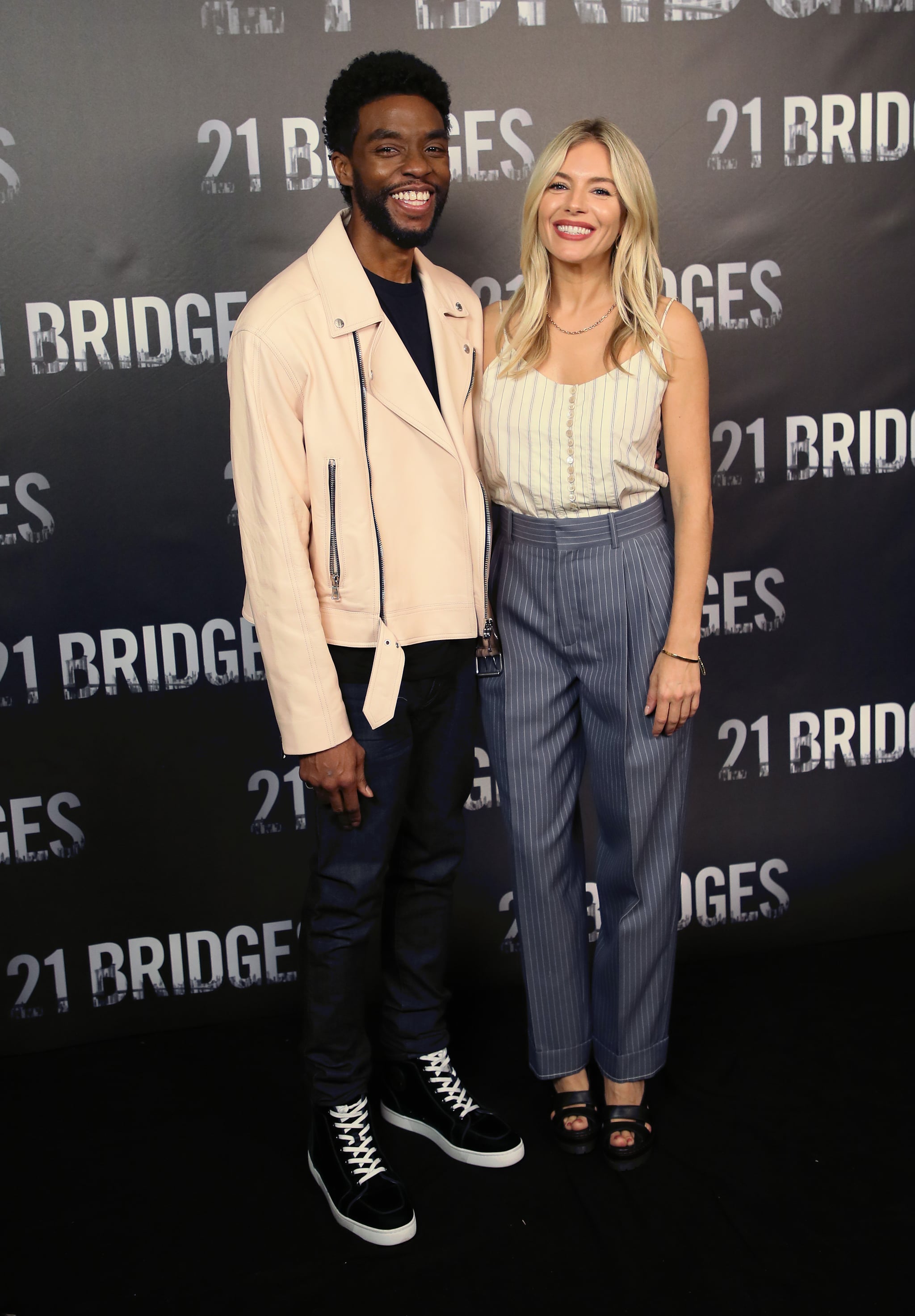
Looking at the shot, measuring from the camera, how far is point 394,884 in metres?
2.14

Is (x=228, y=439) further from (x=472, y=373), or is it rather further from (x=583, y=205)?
(x=583, y=205)

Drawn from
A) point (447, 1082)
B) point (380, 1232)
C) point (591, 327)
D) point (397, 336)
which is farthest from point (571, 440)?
point (380, 1232)

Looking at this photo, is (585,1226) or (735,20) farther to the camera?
(735,20)

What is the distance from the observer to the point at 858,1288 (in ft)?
5.84

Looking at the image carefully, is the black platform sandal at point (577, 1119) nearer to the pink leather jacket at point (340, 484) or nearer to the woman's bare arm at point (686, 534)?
the woman's bare arm at point (686, 534)

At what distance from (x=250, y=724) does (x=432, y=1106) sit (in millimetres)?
889

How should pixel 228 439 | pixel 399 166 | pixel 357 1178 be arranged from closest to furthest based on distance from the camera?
pixel 399 166 → pixel 357 1178 → pixel 228 439

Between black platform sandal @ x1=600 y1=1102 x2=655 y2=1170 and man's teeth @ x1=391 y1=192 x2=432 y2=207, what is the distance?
1581 mm

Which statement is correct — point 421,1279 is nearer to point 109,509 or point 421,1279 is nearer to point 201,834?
point 201,834

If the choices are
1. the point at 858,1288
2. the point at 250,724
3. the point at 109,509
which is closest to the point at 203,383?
the point at 109,509

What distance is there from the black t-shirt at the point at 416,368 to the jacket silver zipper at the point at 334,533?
97mm

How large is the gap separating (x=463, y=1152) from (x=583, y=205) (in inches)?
64.2

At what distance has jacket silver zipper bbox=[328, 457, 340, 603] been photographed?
178cm

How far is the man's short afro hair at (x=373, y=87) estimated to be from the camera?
5.80 ft
